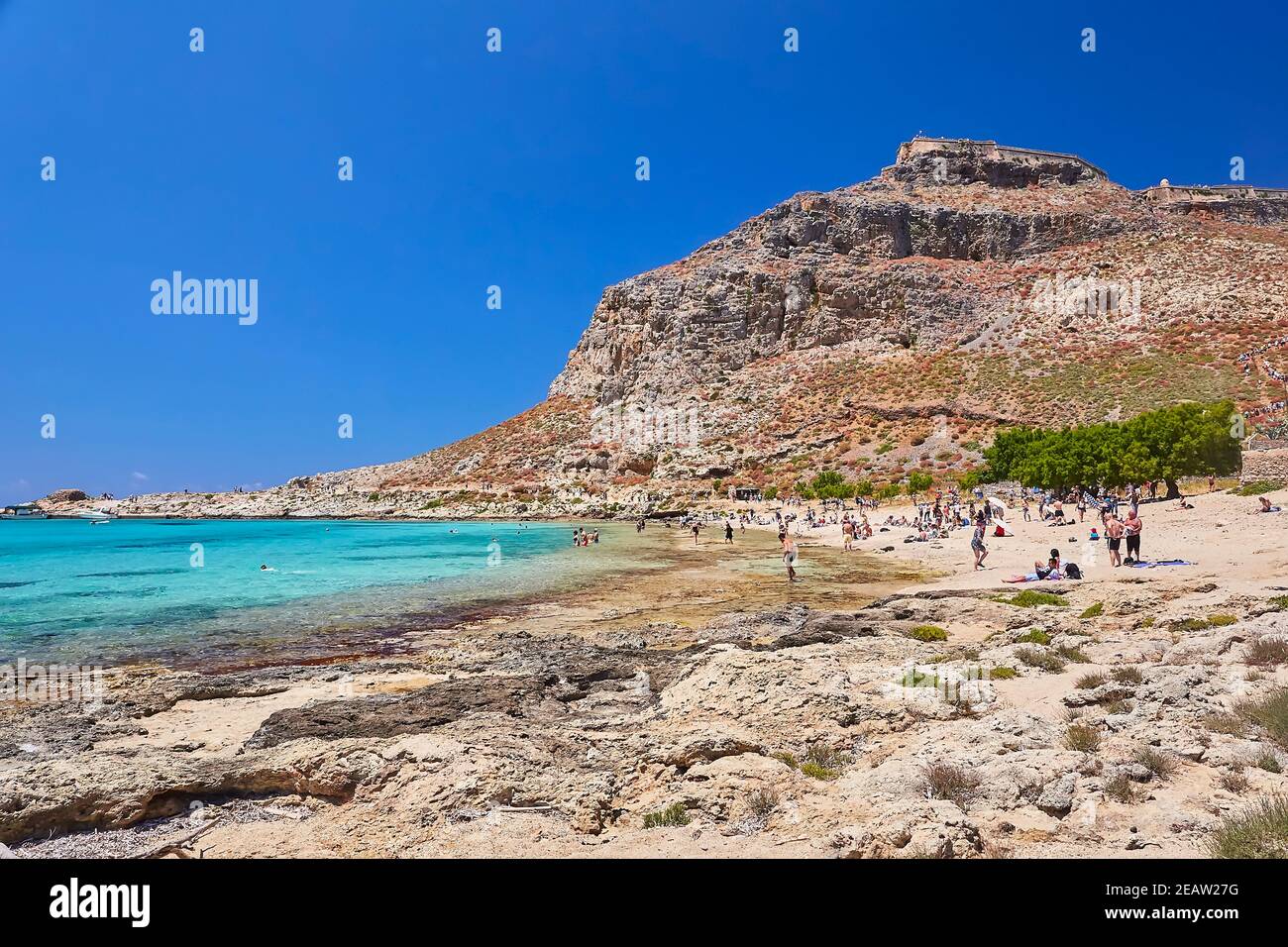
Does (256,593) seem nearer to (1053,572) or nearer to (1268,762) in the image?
(1053,572)

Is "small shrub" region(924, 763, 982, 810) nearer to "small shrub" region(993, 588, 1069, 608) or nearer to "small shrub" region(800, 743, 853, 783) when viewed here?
"small shrub" region(800, 743, 853, 783)

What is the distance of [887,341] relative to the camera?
8738 centimetres

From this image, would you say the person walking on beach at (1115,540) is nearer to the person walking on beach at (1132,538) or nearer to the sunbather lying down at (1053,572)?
the person walking on beach at (1132,538)

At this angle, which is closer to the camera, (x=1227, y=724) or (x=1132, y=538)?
(x=1227, y=724)

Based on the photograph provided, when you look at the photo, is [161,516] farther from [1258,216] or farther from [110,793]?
[1258,216]

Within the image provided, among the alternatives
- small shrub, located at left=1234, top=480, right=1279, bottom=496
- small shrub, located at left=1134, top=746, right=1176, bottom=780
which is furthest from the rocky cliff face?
small shrub, located at left=1134, top=746, right=1176, bottom=780

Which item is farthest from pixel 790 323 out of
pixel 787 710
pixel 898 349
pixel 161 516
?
pixel 161 516

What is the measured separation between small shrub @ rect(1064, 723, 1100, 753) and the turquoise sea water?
39.7 ft

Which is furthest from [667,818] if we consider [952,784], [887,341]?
[887,341]

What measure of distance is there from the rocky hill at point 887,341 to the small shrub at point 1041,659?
182ft

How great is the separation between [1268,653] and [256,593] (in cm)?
2508

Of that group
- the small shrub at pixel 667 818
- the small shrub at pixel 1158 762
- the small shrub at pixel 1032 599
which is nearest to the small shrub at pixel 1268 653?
the small shrub at pixel 1158 762

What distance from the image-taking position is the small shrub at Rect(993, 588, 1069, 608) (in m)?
12.9

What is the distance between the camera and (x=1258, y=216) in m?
104
